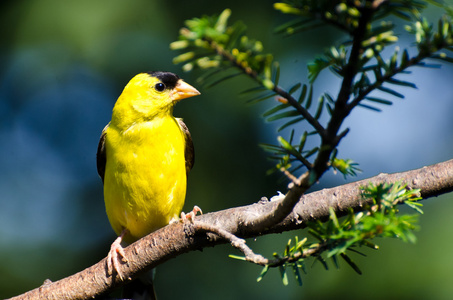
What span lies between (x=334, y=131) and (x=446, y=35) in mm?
270

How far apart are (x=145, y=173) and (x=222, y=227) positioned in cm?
116

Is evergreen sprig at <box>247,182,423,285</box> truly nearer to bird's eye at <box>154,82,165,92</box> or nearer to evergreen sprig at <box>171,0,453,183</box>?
evergreen sprig at <box>171,0,453,183</box>

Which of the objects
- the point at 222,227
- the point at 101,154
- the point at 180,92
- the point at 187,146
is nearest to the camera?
the point at 222,227

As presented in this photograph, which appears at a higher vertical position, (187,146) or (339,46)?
(339,46)

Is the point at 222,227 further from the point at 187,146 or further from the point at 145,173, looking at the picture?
the point at 187,146

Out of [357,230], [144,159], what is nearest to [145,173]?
[144,159]

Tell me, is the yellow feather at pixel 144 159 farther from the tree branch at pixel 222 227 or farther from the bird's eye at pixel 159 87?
the tree branch at pixel 222 227

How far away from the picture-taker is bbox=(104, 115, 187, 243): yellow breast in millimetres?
Answer: 3264

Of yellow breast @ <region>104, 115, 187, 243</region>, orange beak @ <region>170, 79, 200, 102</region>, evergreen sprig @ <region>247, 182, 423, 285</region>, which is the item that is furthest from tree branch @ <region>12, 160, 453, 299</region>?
orange beak @ <region>170, 79, 200, 102</region>

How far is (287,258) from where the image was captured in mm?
1358

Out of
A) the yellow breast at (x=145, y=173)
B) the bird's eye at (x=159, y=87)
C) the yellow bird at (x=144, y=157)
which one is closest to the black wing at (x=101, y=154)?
the yellow bird at (x=144, y=157)

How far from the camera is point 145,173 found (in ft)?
10.7

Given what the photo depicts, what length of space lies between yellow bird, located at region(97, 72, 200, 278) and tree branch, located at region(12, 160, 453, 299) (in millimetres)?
523

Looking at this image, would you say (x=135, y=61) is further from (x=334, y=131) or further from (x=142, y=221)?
(x=334, y=131)
